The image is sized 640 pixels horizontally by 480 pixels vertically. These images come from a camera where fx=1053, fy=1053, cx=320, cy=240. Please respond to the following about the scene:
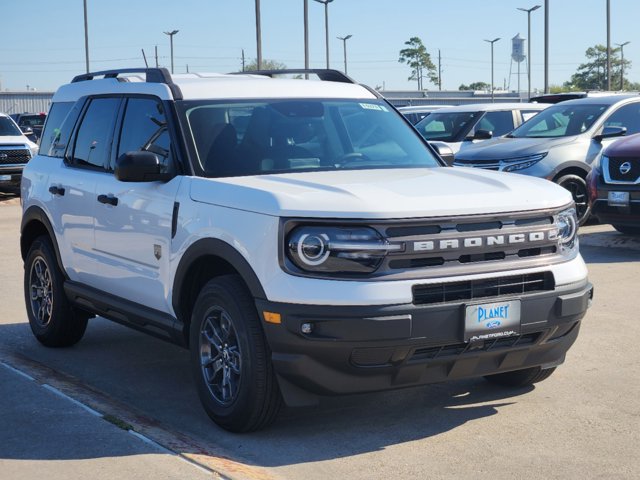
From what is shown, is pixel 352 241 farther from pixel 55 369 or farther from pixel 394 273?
pixel 55 369

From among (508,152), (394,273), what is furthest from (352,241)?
(508,152)

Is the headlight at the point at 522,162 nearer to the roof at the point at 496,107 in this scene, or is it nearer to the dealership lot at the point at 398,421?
the roof at the point at 496,107

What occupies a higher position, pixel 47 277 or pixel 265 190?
pixel 265 190

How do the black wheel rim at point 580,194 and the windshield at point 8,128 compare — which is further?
the windshield at point 8,128

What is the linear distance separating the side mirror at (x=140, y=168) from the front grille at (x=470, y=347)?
184 centimetres

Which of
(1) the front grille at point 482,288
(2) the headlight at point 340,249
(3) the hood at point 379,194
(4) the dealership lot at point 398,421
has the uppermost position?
(3) the hood at point 379,194

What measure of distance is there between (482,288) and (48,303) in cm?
376

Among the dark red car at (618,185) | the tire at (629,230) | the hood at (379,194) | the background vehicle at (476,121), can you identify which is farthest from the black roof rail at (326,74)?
the background vehicle at (476,121)

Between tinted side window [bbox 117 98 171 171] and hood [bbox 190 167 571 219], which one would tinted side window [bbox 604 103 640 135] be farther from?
tinted side window [bbox 117 98 171 171]

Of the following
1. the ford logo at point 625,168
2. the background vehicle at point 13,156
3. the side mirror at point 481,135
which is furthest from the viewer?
the background vehicle at point 13,156

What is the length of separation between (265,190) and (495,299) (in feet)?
4.09

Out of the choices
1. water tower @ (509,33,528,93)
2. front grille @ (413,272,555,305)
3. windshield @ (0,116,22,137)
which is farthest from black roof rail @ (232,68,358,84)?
water tower @ (509,33,528,93)

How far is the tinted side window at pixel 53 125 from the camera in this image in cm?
770

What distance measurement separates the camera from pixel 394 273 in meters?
4.91
